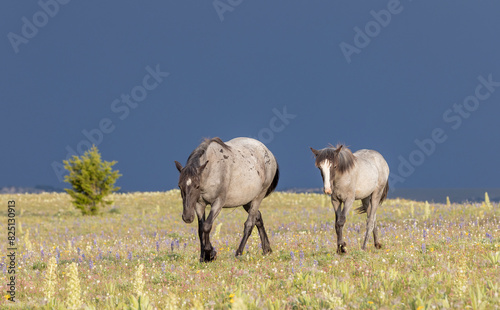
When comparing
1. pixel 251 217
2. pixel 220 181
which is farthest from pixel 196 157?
pixel 251 217

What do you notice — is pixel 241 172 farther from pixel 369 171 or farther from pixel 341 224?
pixel 369 171

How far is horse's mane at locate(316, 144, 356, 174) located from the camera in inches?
371

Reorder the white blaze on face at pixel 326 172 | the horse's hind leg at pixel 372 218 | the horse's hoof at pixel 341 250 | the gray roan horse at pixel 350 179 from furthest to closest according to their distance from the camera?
the horse's hind leg at pixel 372 218
the horse's hoof at pixel 341 250
the gray roan horse at pixel 350 179
the white blaze on face at pixel 326 172

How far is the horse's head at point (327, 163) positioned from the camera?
9.22 meters

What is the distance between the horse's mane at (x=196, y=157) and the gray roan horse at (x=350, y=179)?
2323mm


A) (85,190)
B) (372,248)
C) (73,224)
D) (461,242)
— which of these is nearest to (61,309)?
(372,248)

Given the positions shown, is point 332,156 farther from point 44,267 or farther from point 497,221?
point 497,221

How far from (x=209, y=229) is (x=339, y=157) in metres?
3.45

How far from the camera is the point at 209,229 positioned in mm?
9562

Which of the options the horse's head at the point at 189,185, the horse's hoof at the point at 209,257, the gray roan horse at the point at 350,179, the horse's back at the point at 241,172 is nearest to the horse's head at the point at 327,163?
the gray roan horse at the point at 350,179

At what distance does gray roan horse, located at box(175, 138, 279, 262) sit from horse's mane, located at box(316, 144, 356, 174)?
6.17 feet

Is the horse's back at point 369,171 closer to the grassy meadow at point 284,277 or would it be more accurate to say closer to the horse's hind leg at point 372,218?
the horse's hind leg at point 372,218

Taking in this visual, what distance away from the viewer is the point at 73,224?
23469mm

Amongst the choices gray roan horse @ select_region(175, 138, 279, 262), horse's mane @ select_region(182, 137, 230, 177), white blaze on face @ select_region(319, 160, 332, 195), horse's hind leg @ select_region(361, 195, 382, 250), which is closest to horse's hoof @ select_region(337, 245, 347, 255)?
horse's hind leg @ select_region(361, 195, 382, 250)
